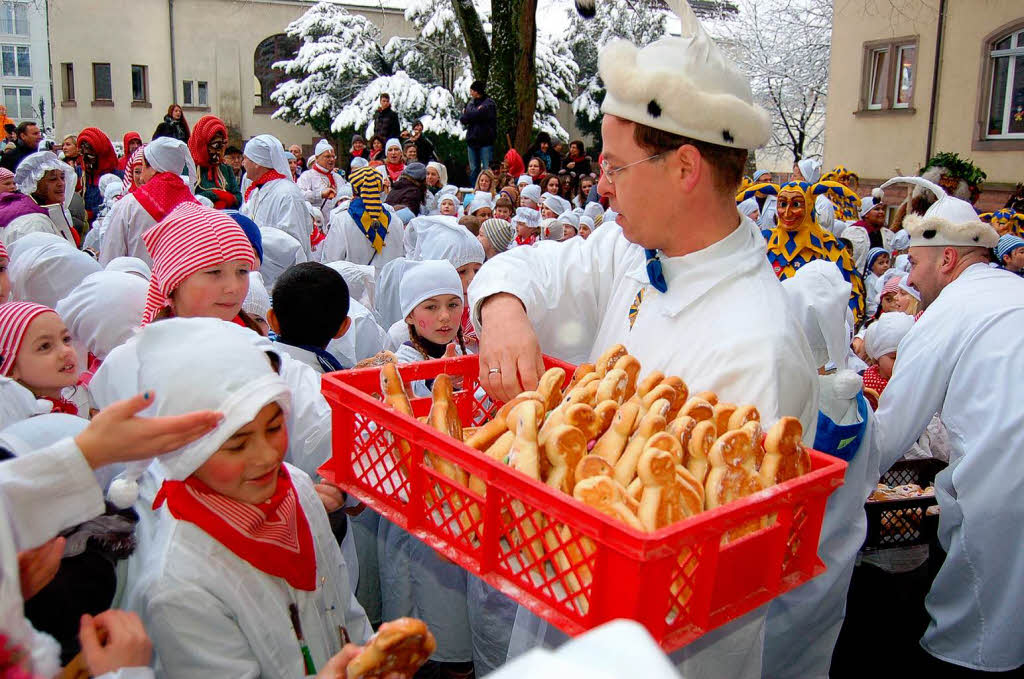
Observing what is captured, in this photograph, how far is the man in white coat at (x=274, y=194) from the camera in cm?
800

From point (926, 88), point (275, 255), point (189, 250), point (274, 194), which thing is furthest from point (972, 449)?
point (926, 88)

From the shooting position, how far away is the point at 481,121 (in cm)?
1638

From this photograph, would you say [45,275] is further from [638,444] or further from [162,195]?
[638,444]

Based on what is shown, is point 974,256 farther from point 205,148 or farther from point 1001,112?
point 1001,112

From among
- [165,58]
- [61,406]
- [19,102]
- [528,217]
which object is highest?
[165,58]

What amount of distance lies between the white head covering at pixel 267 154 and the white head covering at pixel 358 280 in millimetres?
2317

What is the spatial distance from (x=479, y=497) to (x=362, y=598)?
7.85ft

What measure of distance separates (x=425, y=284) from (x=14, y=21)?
124 ft

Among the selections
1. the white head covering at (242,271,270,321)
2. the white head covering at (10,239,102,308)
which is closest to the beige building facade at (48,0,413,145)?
the white head covering at (10,239,102,308)

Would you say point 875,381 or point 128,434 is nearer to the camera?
point 128,434

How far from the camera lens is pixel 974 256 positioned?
4535 mm

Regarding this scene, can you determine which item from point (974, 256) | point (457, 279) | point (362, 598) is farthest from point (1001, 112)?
point (362, 598)

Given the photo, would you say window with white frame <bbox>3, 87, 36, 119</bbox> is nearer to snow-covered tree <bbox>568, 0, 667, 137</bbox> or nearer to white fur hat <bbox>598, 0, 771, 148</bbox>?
snow-covered tree <bbox>568, 0, 667, 137</bbox>

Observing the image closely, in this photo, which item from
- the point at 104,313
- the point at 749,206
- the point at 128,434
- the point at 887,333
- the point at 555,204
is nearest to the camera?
the point at 128,434
